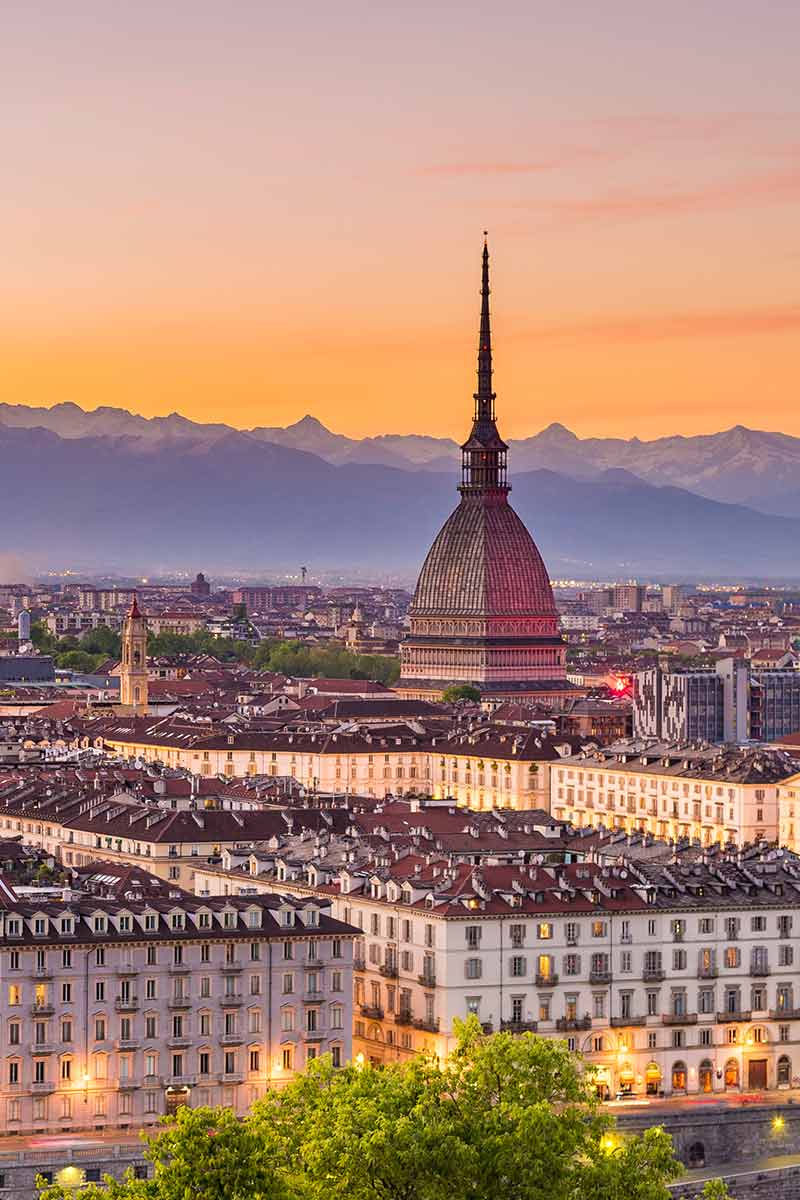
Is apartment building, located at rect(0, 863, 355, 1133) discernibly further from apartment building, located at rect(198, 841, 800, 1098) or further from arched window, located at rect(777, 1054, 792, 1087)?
arched window, located at rect(777, 1054, 792, 1087)

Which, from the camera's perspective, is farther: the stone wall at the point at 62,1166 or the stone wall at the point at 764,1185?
the stone wall at the point at 764,1185

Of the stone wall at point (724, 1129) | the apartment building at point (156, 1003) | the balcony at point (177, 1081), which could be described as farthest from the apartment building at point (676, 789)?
the balcony at point (177, 1081)

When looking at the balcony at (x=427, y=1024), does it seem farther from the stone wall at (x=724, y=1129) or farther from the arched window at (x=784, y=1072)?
the arched window at (x=784, y=1072)

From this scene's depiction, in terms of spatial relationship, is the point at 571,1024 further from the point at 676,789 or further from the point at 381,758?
the point at 381,758

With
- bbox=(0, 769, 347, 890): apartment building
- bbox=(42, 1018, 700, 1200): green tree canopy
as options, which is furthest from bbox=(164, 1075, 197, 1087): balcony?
bbox=(0, 769, 347, 890): apartment building

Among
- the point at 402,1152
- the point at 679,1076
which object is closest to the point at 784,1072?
the point at 679,1076

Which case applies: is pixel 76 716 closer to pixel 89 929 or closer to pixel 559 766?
pixel 559 766
